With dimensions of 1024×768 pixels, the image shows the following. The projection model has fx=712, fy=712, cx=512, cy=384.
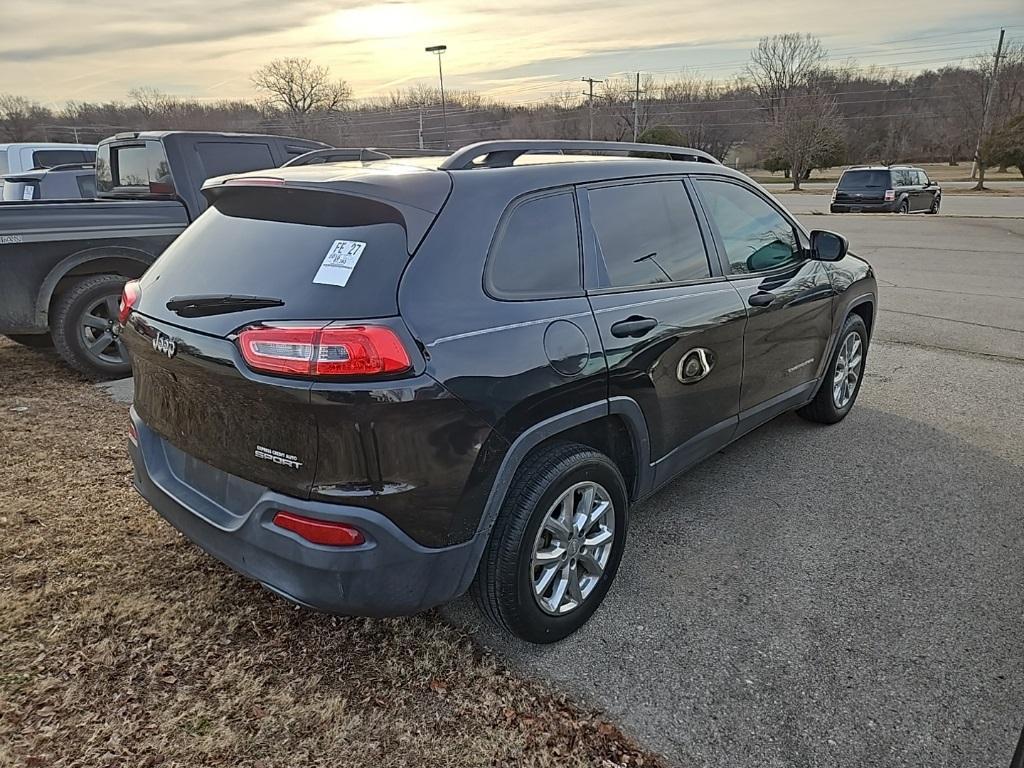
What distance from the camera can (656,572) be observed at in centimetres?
323

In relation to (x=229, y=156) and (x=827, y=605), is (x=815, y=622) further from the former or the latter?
(x=229, y=156)

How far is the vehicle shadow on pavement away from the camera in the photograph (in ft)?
7.69

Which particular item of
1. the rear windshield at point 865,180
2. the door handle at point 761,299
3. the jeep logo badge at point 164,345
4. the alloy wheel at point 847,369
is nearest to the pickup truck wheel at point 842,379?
the alloy wheel at point 847,369

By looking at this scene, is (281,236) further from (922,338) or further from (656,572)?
(922,338)

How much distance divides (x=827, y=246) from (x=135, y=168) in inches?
241

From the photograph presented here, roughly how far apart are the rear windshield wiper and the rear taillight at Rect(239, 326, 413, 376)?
0.19 metres

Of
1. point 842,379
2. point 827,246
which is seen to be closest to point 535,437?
point 827,246

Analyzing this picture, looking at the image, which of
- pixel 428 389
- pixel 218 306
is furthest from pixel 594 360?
pixel 218 306

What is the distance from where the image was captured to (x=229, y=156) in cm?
675

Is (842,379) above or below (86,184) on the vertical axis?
below

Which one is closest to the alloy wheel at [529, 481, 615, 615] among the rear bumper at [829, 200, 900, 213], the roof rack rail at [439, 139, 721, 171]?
the roof rack rail at [439, 139, 721, 171]

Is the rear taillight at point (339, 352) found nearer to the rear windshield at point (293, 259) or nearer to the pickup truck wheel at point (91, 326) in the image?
the rear windshield at point (293, 259)

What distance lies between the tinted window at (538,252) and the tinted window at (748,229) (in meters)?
1.13

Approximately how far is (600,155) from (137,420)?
7.74 ft
